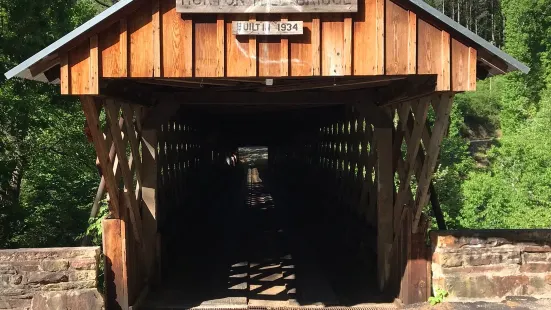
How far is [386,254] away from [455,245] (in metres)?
1.31

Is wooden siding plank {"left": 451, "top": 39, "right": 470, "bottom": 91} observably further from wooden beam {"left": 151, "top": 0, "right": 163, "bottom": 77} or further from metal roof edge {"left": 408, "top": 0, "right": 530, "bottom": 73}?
wooden beam {"left": 151, "top": 0, "right": 163, "bottom": 77}

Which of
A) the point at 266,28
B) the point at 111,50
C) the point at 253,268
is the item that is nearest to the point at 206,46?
the point at 266,28

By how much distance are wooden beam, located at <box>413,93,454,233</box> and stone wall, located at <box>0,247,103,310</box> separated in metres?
3.35

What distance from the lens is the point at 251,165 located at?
42.6 meters

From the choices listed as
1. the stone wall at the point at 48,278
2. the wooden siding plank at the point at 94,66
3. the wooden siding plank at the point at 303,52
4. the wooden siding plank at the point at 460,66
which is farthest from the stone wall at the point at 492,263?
the wooden siding plank at the point at 94,66

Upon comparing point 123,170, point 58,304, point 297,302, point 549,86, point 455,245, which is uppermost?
point 549,86

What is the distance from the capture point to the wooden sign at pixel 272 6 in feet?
14.3

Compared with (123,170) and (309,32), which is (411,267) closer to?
(309,32)

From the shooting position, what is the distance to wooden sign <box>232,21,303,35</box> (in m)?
4.42

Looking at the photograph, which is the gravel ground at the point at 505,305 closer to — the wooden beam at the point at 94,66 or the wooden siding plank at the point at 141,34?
the wooden siding plank at the point at 141,34

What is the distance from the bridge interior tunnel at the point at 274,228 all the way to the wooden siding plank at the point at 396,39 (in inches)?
127

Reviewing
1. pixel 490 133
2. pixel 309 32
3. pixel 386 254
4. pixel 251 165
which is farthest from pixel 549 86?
pixel 309 32

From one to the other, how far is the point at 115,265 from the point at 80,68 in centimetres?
218

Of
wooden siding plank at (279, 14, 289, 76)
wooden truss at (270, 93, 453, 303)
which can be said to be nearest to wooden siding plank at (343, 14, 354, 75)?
wooden siding plank at (279, 14, 289, 76)
